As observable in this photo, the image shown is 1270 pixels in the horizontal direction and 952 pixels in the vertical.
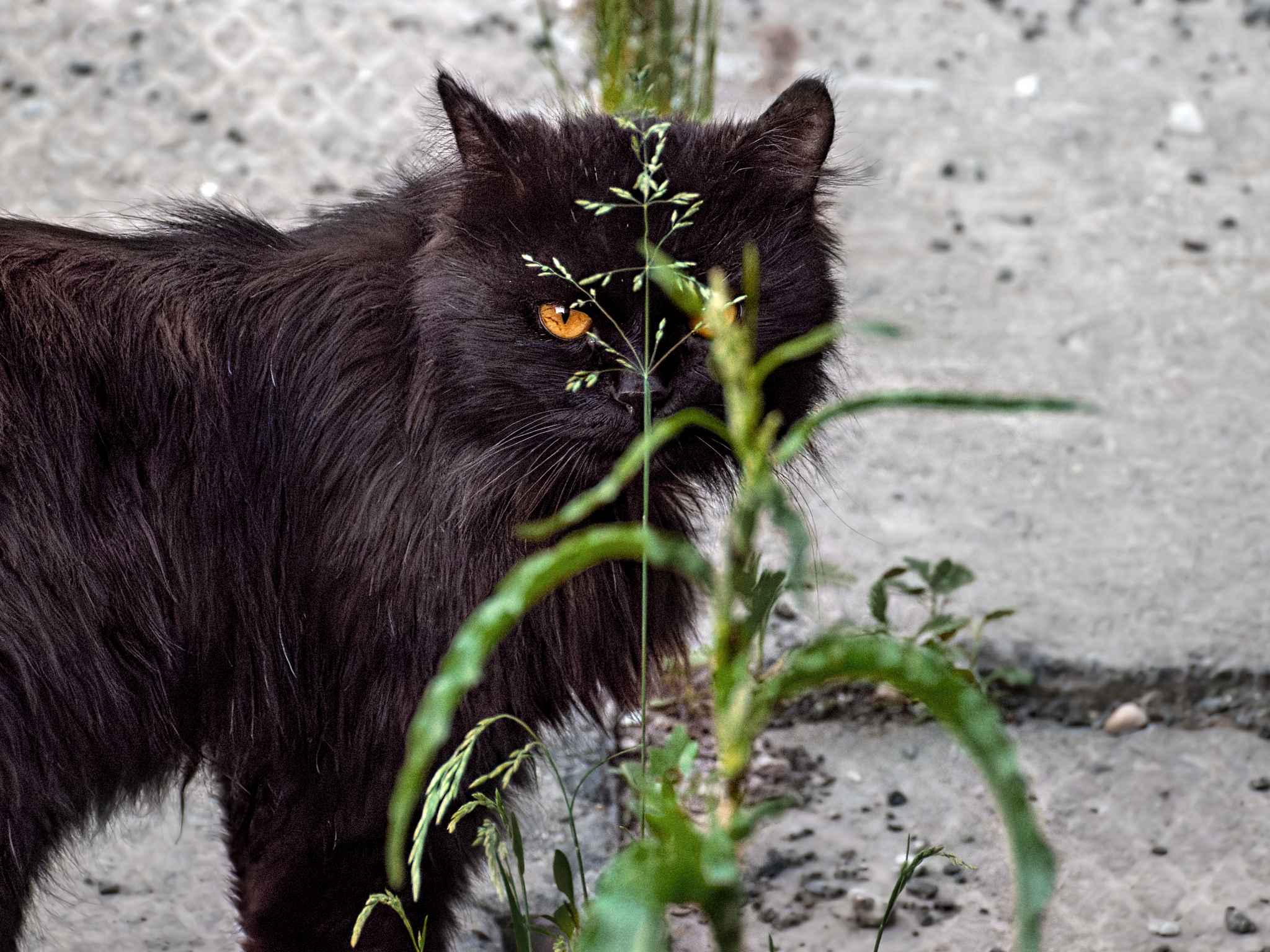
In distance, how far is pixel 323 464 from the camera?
5.78 feet

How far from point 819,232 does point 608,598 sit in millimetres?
660

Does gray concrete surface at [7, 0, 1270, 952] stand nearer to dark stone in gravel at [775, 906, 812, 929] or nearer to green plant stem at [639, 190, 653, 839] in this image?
dark stone in gravel at [775, 906, 812, 929]

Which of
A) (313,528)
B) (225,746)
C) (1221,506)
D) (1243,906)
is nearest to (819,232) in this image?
(313,528)

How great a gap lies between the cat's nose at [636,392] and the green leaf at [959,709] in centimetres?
87

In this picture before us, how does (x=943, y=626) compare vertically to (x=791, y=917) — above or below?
above

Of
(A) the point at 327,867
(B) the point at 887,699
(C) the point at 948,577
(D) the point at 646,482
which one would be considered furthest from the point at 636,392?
(B) the point at 887,699

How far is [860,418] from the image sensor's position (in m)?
3.32

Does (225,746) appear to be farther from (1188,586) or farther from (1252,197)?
(1252,197)

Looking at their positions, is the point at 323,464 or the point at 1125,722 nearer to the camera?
the point at 323,464

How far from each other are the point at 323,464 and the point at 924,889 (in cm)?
126

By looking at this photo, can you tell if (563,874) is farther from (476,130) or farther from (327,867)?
(476,130)

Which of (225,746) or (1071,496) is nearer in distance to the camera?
(225,746)

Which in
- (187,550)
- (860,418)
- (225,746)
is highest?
→ (860,418)

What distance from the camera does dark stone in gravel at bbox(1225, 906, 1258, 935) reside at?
206cm
